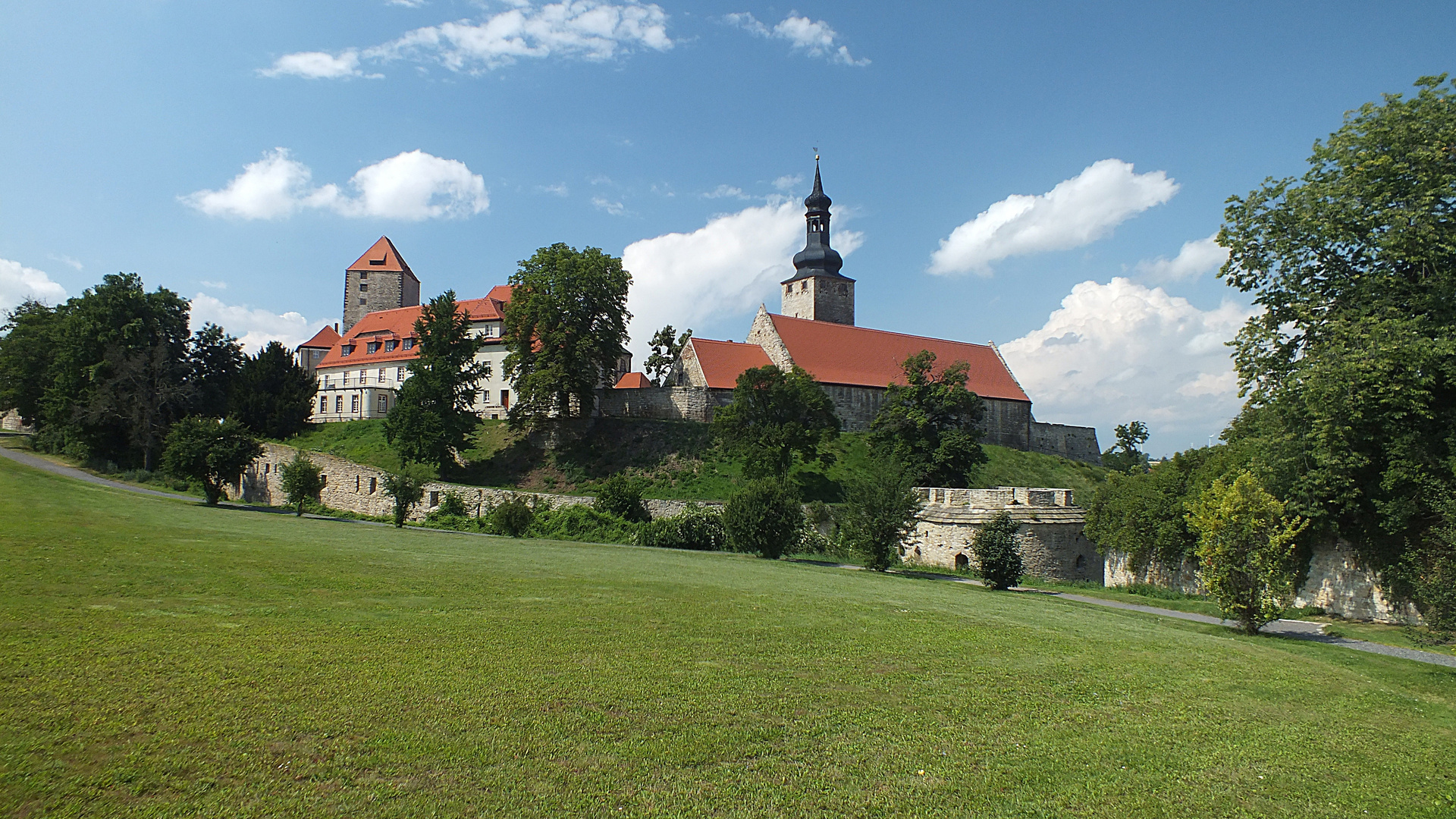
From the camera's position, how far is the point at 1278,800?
661 cm

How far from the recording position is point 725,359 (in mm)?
55281

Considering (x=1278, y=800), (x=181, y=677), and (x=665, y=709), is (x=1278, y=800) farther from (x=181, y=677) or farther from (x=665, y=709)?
(x=181, y=677)

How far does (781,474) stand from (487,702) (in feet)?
110

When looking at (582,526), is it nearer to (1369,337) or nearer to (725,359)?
Answer: (725,359)

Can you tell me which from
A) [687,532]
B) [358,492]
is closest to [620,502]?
[687,532]

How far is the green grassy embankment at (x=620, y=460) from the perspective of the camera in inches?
1719

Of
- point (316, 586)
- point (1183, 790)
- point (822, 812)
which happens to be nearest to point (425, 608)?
point (316, 586)

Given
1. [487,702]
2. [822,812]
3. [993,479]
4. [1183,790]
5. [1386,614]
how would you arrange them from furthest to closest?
[993,479] < [1386,614] < [487,702] < [1183,790] < [822,812]

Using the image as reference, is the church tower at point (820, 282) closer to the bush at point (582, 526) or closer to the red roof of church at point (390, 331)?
the red roof of church at point (390, 331)

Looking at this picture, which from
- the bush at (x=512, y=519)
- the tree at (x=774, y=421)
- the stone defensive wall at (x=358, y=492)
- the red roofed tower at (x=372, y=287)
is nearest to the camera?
the bush at (x=512, y=519)

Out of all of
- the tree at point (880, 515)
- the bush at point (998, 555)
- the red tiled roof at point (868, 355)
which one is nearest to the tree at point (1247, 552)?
the bush at point (998, 555)

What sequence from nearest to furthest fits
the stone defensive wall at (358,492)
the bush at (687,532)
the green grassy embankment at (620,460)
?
the bush at (687,532)
the stone defensive wall at (358,492)
the green grassy embankment at (620,460)

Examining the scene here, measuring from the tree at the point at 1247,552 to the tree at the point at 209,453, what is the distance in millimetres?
35346

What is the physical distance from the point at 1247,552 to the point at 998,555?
24.8ft
